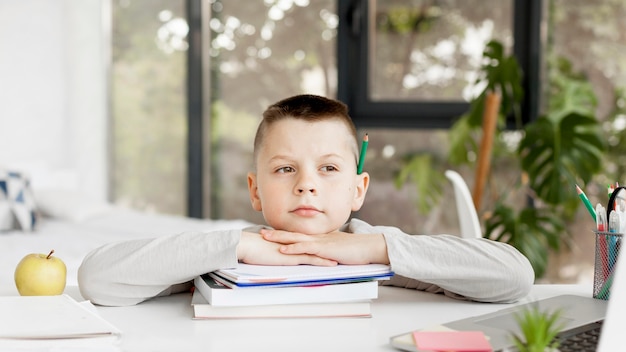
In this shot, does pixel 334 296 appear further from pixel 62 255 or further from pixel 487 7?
pixel 487 7

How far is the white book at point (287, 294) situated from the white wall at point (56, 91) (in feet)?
9.28

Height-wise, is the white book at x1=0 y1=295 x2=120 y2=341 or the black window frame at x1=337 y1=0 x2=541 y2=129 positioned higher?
the black window frame at x1=337 y1=0 x2=541 y2=129

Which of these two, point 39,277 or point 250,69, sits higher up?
point 250,69

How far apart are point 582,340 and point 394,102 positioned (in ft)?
9.79

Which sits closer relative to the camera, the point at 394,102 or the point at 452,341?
the point at 452,341

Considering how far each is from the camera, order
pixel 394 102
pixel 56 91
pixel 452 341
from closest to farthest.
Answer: pixel 452 341 → pixel 394 102 → pixel 56 91

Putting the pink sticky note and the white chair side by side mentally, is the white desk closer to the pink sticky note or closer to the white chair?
the pink sticky note

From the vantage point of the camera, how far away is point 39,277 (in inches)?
45.3

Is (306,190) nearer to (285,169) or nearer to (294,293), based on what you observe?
(285,169)

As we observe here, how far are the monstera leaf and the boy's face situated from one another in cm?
203

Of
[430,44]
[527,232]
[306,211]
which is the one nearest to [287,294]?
[306,211]

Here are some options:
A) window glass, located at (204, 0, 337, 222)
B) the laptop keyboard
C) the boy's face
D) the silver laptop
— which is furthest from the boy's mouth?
window glass, located at (204, 0, 337, 222)

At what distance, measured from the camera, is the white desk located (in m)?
0.94

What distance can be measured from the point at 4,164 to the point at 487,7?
217 cm
